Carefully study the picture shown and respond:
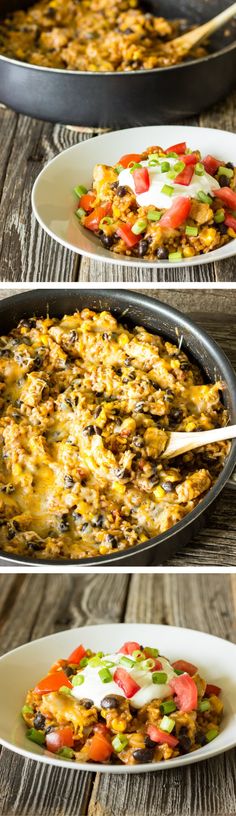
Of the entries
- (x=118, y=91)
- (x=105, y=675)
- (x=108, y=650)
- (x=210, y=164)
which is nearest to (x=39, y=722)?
(x=105, y=675)

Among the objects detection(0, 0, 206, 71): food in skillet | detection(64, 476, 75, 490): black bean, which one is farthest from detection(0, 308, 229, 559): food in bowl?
detection(0, 0, 206, 71): food in skillet

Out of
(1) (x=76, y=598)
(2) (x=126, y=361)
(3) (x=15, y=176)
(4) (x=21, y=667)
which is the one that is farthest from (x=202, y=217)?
(1) (x=76, y=598)

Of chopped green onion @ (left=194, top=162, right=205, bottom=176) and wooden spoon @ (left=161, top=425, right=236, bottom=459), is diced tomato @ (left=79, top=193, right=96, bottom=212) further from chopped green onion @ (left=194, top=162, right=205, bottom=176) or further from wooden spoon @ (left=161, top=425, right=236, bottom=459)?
wooden spoon @ (left=161, top=425, right=236, bottom=459)

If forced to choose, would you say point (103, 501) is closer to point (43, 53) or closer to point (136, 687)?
point (136, 687)

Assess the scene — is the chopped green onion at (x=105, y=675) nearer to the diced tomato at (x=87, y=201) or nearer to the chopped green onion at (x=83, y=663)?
the chopped green onion at (x=83, y=663)

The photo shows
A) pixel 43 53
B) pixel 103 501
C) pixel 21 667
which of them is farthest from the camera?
pixel 43 53

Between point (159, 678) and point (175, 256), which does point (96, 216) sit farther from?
point (159, 678)

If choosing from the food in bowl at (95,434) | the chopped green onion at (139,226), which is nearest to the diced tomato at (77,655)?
the food in bowl at (95,434)
